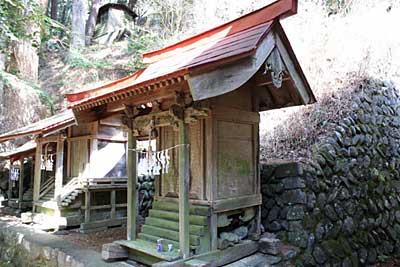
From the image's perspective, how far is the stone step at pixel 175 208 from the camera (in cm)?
437

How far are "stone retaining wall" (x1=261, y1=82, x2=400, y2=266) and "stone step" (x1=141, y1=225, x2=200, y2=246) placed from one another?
5.80ft

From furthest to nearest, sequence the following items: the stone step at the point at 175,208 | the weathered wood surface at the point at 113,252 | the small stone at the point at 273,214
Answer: the small stone at the point at 273,214 → the weathered wood surface at the point at 113,252 → the stone step at the point at 175,208

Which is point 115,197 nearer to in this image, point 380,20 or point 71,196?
point 71,196

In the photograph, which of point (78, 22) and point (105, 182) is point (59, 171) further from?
point (78, 22)

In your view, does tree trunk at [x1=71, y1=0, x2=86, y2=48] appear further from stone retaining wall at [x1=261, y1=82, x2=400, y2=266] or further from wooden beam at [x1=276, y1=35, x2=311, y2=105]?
wooden beam at [x1=276, y1=35, x2=311, y2=105]

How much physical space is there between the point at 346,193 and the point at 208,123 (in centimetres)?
345

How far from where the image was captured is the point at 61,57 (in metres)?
18.6

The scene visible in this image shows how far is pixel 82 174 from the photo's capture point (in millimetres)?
7695

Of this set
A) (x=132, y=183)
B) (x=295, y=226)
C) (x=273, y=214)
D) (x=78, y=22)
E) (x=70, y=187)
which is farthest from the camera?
(x=78, y=22)

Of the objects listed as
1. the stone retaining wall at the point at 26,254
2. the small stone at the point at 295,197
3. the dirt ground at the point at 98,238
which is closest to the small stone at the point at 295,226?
the small stone at the point at 295,197

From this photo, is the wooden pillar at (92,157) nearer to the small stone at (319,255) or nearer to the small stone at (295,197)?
the small stone at (295,197)

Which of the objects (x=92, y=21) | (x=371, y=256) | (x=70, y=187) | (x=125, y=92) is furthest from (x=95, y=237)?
(x=92, y=21)

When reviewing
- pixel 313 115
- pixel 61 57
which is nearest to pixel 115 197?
pixel 313 115

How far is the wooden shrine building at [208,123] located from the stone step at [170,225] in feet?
0.04
